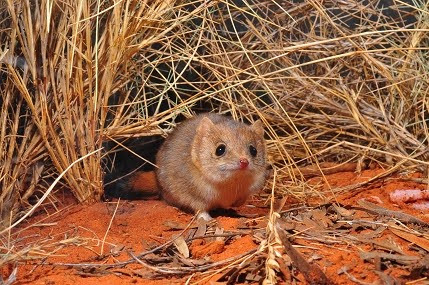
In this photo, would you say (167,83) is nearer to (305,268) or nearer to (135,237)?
(135,237)

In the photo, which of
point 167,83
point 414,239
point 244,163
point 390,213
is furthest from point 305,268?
point 167,83

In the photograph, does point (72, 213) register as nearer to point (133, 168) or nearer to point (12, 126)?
point (12, 126)

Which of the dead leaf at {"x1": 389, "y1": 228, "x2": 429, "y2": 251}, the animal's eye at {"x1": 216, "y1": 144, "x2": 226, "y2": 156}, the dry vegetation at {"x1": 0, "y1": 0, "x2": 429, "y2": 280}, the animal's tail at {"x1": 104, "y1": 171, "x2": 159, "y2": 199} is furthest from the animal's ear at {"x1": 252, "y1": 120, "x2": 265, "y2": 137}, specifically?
the dead leaf at {"x1": 389, "y1": 228, "x2": 429, "y2": 251}

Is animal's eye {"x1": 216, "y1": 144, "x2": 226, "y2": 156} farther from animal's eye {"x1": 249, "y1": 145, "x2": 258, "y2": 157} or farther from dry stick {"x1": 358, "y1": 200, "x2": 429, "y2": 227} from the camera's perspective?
dry stick {"x1": 358, "y1": 200, "x2": 429, "y2": 227}

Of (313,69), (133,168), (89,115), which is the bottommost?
(133,168)

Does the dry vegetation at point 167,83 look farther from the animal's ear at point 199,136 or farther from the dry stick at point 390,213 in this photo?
the dry stick at point 390,213

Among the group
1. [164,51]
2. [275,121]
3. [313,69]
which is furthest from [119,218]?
[313,69]
